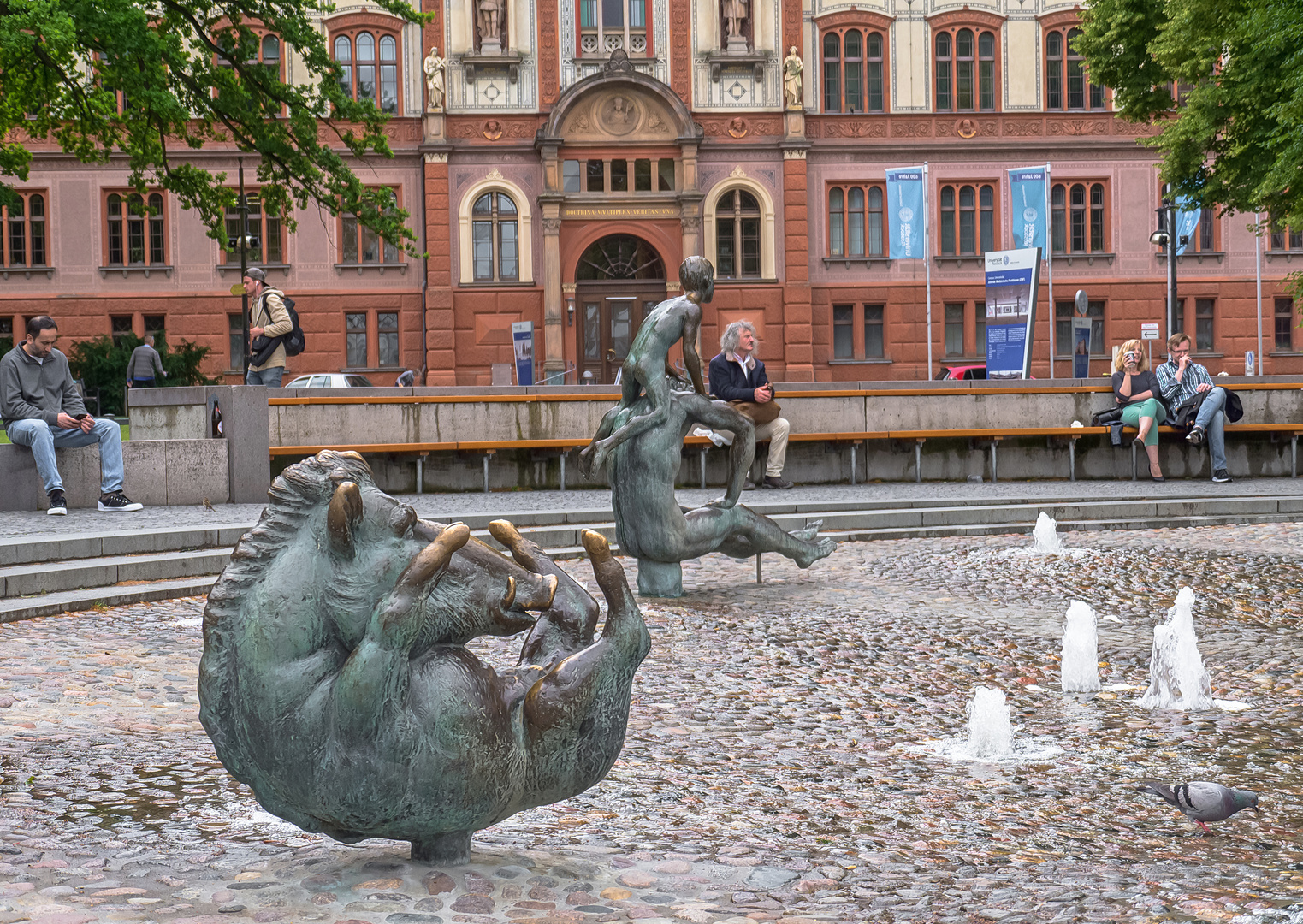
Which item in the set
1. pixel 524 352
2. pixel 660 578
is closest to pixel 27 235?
pixel 524 352

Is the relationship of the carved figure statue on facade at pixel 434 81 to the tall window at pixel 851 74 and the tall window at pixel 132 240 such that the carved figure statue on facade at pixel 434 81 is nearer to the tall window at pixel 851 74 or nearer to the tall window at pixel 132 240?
the tall window at pixel 132 240

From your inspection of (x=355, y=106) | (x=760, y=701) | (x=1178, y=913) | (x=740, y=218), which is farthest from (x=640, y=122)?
(x=1178, y=913)

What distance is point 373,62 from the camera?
1596 inches

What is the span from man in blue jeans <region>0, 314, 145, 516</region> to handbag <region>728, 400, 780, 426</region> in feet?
21.9

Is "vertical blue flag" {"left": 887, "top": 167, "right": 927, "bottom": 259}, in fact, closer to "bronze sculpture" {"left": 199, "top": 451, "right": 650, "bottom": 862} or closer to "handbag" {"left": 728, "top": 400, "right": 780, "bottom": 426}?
"handbag" {"left": 728, "top": 400, "right": 780, "bottom": 426}

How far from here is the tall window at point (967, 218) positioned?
1630 inches

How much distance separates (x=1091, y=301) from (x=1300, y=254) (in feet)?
20.3

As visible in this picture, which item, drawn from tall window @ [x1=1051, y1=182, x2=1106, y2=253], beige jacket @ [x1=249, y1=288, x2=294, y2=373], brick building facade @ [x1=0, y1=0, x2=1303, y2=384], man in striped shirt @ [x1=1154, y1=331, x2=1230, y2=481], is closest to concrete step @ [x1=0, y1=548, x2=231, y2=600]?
beige jacket @ [x1=249, y1=288, x2=294, y2=373]

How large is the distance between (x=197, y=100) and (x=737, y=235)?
71.8ft

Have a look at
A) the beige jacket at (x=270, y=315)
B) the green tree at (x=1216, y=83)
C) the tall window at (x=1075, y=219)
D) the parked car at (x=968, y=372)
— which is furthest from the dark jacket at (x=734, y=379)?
the tall window at (x=1075, y=219)

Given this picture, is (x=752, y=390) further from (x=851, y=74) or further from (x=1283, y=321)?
(x=1283, y=321)

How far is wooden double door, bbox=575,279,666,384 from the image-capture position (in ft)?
132

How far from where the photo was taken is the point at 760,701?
6395 mm

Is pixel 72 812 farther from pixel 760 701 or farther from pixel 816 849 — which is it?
pixel 760 701
